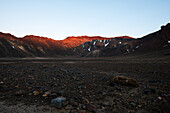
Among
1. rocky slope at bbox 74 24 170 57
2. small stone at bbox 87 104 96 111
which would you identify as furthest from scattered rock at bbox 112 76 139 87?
rocky slope at bbox 74 24 170 57

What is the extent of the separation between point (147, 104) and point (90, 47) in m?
147

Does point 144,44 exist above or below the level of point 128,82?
above

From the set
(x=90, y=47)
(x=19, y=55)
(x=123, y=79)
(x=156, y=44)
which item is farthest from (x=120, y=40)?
(x=123, y=79)

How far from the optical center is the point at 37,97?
5.25 metres

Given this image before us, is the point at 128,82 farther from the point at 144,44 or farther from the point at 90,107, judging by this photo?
the point at 144,44

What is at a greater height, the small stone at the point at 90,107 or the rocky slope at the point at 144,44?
the rocky slope at the point at 144,44

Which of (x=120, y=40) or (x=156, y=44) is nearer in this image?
(x=156, y=44)

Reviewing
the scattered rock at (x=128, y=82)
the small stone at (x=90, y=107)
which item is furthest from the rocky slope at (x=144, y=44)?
the small stone at (x=90, y=107)

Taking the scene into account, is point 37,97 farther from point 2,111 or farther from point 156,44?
point 156,44

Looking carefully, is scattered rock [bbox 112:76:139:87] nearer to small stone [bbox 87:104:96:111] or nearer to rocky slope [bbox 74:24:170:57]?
small stone [bbox 87:104:96:111]

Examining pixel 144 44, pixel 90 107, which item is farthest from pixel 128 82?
pixel 144 44

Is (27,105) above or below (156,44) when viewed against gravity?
below

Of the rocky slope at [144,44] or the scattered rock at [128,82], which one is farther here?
the rocky slope at [144,44]

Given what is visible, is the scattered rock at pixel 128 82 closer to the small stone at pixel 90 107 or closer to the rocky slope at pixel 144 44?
the small stone at pixel 90 107
